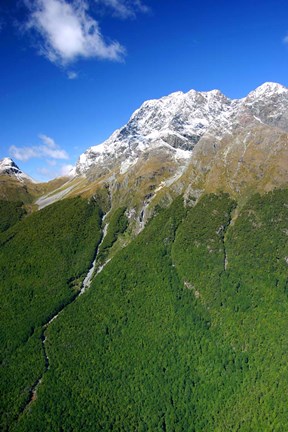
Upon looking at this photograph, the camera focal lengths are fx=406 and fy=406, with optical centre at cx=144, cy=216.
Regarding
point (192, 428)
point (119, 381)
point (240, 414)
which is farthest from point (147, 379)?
point (240, 414)

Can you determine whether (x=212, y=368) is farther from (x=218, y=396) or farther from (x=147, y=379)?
(x=147, y=379)

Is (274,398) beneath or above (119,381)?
above

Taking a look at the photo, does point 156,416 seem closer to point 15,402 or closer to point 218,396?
point 218,396

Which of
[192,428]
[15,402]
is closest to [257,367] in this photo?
[192,428]

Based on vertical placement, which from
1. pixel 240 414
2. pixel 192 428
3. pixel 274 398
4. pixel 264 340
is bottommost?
pixel 192 428

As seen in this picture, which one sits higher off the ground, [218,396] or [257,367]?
[257,367]

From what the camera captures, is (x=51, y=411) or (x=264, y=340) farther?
(x=264, y=340)

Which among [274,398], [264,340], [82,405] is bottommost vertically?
[82,405]

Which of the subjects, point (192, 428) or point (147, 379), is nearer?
point (192, 428)
